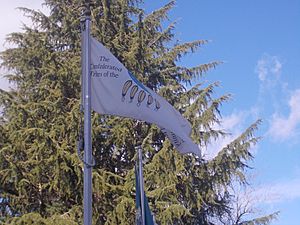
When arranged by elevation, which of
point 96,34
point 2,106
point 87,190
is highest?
point 96,34

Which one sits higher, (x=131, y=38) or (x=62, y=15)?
(x=62, y=15)

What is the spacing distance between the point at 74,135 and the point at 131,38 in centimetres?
390

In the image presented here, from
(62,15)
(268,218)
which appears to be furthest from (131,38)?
(268,218)

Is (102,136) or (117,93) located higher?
(102,136)

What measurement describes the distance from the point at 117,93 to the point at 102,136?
9892 millimetres

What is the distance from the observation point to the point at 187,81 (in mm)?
17672

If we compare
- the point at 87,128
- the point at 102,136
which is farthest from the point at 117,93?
the point at 102,136

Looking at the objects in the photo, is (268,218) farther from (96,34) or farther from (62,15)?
(62,15)

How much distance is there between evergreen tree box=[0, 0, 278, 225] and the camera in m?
14.3

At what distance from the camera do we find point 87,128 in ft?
17.7

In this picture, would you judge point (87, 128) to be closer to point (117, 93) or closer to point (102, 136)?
point (117, 93)

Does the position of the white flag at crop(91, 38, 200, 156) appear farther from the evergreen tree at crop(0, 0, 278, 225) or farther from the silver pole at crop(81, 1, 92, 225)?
the evergreen tree at crop(0, 0, 278, 225)

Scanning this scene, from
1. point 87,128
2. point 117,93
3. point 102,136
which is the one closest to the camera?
point 87,128

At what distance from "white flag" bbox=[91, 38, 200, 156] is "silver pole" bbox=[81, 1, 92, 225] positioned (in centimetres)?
11
